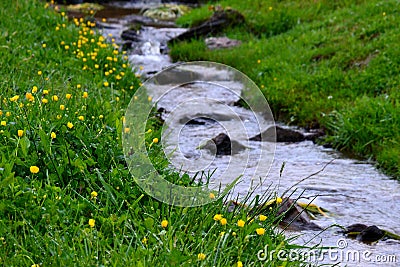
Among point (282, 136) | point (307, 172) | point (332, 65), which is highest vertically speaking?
point (332, 65)

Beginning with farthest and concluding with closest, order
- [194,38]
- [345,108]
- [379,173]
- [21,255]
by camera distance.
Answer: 1. [194,38]
2. [345,108]
3. [379,173]
4. [21,255]

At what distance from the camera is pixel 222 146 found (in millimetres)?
7848

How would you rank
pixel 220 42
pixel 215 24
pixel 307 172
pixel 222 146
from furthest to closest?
1. pixel 215 24
2. pixel 220 42
3. pixel 222 146
4. pixel 307 172

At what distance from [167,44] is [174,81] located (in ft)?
9.55

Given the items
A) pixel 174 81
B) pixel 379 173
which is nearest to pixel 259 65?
pixel 174 81

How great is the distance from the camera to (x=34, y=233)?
3.78 meters

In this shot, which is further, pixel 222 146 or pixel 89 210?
pixel 222 146

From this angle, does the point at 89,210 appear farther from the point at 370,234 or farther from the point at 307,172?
the point at 307,172

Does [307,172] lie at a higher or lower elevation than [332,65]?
lower

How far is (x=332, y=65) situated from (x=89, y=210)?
6.86 meters

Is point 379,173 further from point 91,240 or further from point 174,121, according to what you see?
point 91,240

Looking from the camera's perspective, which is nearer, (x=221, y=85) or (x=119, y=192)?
(x=119, y=192)

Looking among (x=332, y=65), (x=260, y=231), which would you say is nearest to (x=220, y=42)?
(x=332, y=65)

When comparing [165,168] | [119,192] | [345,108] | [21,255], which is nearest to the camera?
[21,255]
